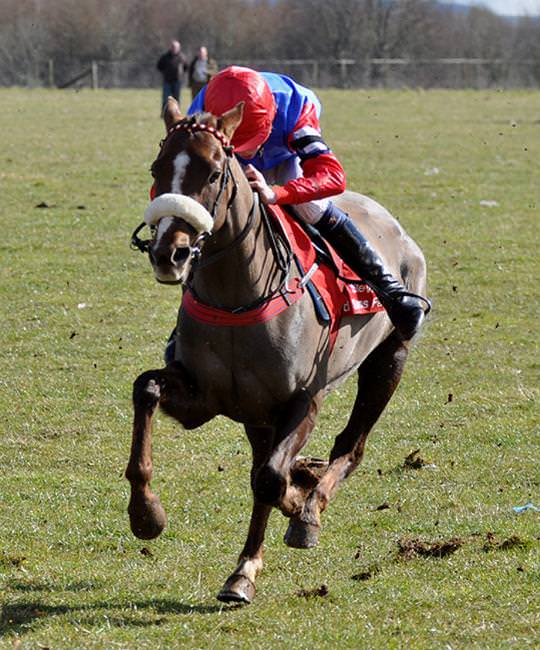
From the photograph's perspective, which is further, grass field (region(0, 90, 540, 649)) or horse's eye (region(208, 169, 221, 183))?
grass field (region(0, 90, 540, 649))

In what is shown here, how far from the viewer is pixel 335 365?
20.6 ft

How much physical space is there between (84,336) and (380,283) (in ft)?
16.6

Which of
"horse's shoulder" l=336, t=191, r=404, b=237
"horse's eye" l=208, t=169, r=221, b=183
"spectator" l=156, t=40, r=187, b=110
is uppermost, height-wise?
"horse's eye" l=208, t=169, r=221, b=183

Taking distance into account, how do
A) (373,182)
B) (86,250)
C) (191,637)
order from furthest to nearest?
(373,182) → (86,250) → (191,637)

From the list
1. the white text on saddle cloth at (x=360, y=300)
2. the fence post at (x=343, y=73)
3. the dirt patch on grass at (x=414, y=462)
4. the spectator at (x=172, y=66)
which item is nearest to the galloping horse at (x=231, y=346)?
the white text on saddle cloth at (x=360, y=300)

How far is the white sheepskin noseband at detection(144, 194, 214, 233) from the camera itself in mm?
4738

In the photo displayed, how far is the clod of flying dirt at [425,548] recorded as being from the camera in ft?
21.1

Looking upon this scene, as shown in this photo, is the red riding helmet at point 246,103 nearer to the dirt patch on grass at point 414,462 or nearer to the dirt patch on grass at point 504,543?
the dirt patch on grass at point 504,543

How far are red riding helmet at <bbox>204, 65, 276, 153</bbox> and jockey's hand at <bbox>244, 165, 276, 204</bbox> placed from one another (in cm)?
11

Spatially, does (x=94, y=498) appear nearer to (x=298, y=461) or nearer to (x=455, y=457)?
(x=298, y=461)

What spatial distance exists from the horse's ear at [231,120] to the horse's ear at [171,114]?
7.1 inches

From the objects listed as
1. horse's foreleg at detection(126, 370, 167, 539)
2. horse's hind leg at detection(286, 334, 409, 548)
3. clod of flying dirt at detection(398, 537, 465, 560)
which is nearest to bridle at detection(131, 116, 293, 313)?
horse's foreleg at detection(126, 370, 167, 539)

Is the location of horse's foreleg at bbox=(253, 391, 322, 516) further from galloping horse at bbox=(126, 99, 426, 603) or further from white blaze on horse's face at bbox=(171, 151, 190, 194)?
white blaze on horse's face at bbox=(171, 151, 190, 194)

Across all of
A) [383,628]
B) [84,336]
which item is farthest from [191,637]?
[84,336]
